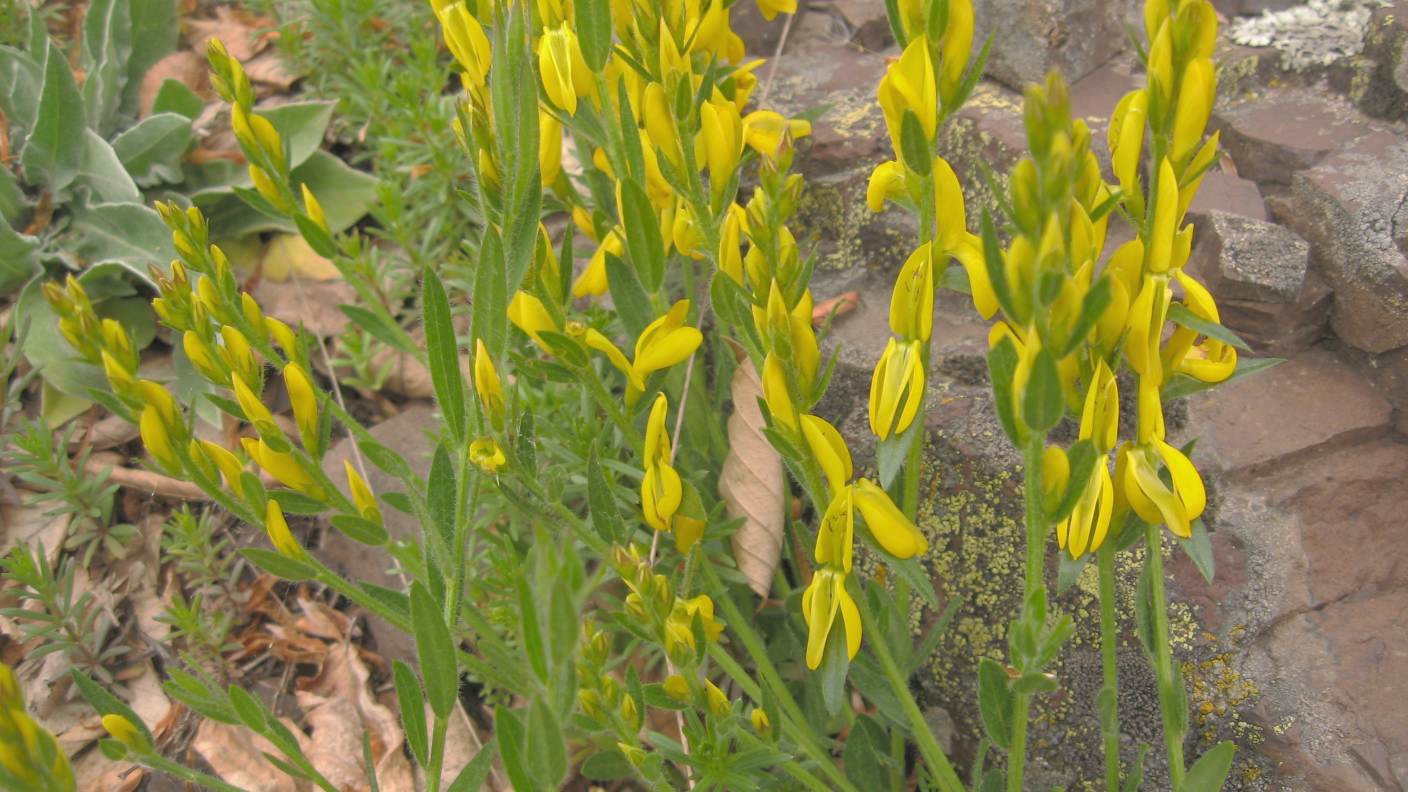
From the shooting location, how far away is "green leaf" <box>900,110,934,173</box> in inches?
50.0

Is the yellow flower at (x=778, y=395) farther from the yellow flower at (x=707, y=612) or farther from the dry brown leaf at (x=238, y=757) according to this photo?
the dry brown leaf at (x=238, y=757)

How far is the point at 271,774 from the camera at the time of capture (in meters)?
2.27

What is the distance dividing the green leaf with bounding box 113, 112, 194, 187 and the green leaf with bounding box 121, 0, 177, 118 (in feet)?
1.25

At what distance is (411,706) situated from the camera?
1.38m

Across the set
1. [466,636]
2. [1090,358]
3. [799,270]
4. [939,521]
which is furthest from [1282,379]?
[466,636]

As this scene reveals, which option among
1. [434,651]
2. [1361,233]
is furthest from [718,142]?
[1361,233]

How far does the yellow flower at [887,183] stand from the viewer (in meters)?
1.45

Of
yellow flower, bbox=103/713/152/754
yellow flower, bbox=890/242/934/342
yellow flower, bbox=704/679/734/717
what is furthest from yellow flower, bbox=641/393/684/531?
yellow flower, bbox=103/713/152/754

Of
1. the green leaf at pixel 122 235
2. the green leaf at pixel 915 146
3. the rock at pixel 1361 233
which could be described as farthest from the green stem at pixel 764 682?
the green leaf at pixel 122 235

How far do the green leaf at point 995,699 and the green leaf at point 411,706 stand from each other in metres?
0.67

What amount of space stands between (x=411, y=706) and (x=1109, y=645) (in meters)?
0.87

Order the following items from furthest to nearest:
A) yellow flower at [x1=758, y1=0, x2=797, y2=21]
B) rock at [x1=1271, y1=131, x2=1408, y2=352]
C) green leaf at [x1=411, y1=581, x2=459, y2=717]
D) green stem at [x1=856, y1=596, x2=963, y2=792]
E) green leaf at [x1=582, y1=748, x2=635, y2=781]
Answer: rock at [x1=1271, y1=131, x2=1408, y2=352] → yellow flower at [x1=758, y1=0, x2=797, y2=21] → green leaf at [x1=582, y1=748, x2=635, y2=781] → green stem at [x1=856, y1=596, x2=963, y2=792] → green leaf at [x1=411, y1=581, x2=459, y2=717]

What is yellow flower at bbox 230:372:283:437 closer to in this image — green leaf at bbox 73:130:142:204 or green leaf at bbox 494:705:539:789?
green leaf at bbox 494:705:539:789

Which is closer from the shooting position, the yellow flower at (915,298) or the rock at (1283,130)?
the yellow flower at (915,298)
